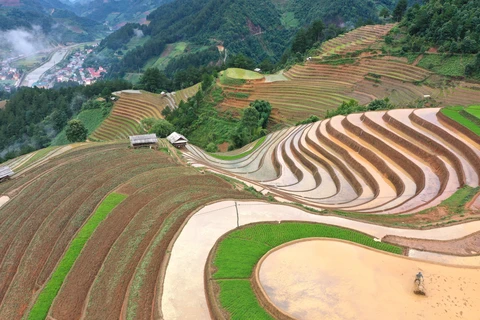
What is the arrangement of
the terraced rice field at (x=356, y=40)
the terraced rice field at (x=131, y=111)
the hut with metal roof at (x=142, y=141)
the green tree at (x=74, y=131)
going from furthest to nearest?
1. the terraced rice field at (x=356, y=40)
2. the terraced rice field at (x=131, y=111)
3. the green tree at (x=74, y=131)
4. the hut with metal roof at (x=142, y=141)

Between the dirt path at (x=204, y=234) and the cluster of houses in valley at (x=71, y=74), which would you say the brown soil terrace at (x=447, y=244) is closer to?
the dirt path at (x=204, y=234)

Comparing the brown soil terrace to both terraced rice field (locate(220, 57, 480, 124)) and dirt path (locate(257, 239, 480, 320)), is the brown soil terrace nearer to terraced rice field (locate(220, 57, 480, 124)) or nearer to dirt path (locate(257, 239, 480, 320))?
dirt path (locate(257, 239, 480, 320))

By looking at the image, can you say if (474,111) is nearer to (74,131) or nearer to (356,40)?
(356,40)

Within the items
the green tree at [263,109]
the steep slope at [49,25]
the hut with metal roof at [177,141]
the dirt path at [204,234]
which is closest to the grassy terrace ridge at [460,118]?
the dirt path at [204,234]

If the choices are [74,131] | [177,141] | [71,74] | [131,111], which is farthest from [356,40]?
[71,74]

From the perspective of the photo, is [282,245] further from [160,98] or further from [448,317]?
[160,98]

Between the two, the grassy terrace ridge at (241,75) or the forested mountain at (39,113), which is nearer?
the grassy terrace ridge at (241,75)
